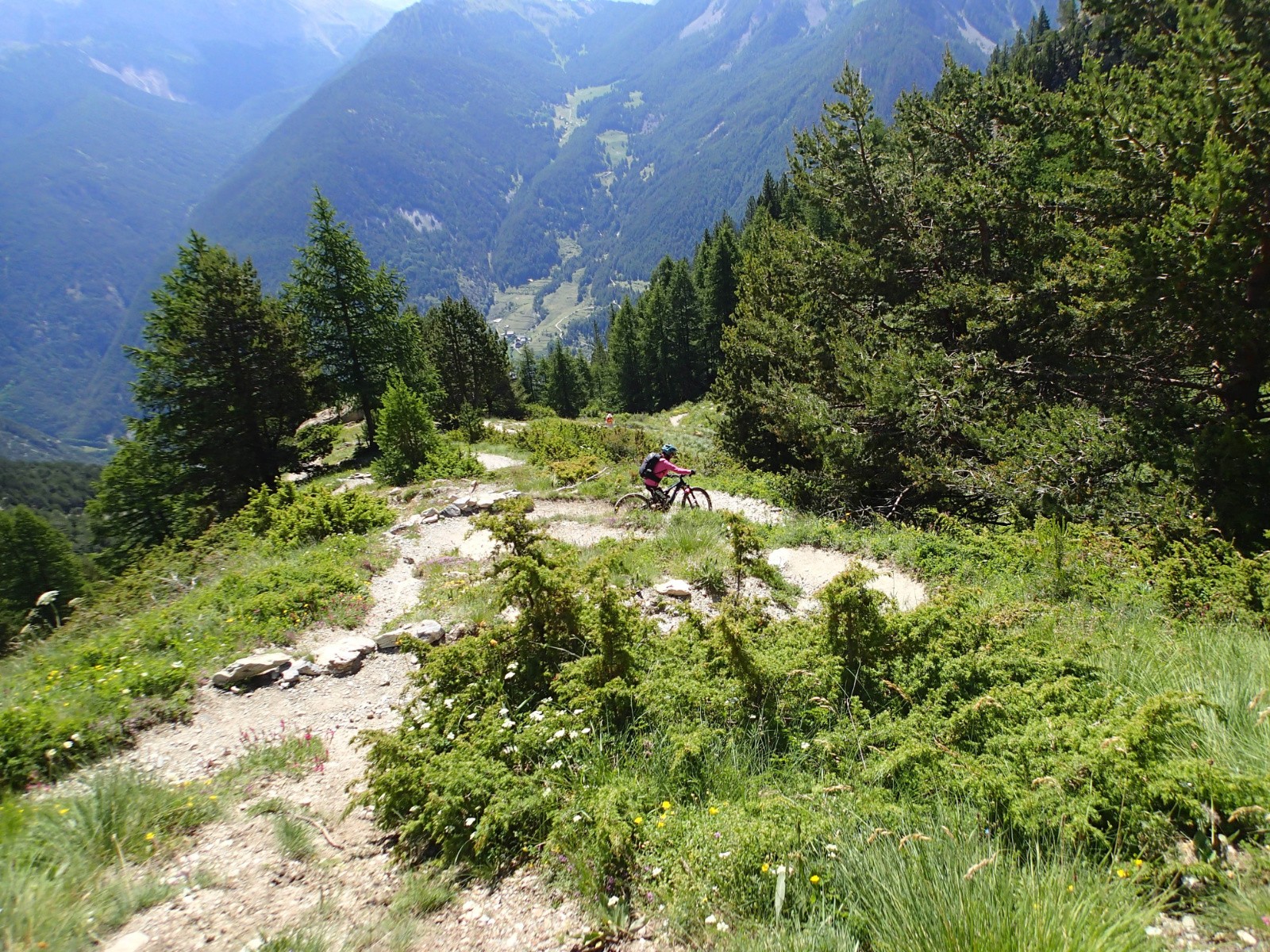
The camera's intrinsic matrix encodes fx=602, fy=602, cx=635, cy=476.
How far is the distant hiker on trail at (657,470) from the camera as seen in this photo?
12.3 meters

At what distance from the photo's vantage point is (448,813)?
12.9 feet

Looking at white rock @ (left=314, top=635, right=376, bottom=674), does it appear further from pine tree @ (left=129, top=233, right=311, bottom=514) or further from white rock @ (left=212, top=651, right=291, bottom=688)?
pine tree @ (left=129, top=233, right=311, bottom=514)

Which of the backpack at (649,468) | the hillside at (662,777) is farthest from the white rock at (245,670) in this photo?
the backpack at (649,468)

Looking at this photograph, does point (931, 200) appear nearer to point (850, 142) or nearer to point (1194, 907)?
point (850, 142)

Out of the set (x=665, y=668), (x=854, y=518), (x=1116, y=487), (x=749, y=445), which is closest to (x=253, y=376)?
(x=749, y=445)

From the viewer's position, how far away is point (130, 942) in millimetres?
3082

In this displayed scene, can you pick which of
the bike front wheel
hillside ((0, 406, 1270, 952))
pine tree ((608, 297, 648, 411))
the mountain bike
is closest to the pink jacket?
the mountain bike

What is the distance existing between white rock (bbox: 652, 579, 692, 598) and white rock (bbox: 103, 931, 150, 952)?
5753 millimetres

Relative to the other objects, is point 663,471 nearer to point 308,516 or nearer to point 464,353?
point 308,516

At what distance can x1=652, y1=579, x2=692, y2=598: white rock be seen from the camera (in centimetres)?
796

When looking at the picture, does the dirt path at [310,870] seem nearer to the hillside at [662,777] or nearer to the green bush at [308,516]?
the hillside at [662,777]

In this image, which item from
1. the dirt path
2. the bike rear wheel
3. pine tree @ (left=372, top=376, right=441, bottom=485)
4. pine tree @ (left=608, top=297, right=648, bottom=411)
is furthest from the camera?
pine tree @ (left=608, top=297, right=648, bottom=411)

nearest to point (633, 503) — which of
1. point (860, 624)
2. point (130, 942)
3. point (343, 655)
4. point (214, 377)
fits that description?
point (343, 655)

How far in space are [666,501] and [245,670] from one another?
7.91 meters
